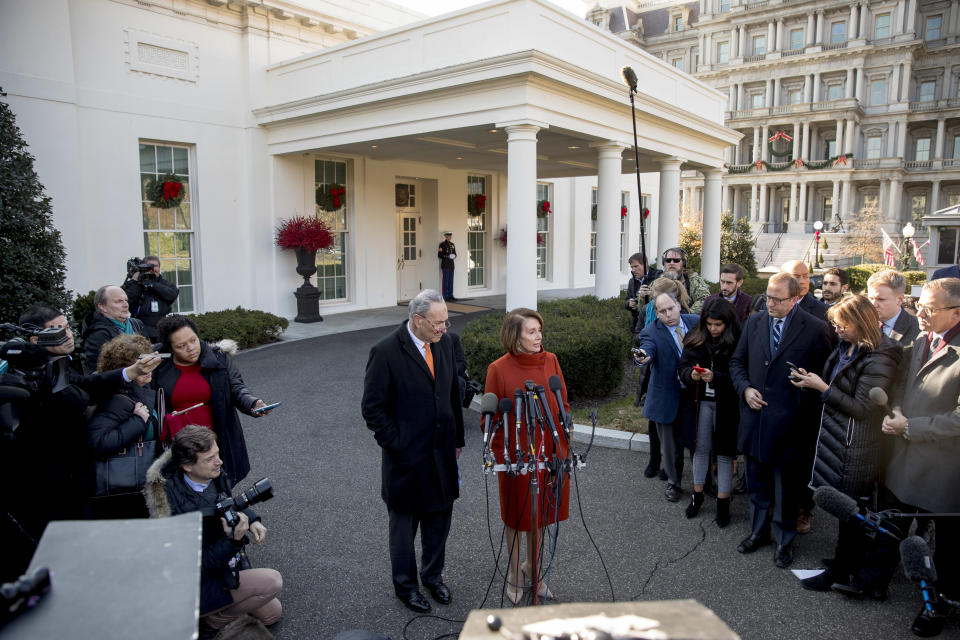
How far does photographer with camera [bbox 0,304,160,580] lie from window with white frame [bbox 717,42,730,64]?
73190mm

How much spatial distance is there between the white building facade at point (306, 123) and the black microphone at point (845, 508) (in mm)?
7596

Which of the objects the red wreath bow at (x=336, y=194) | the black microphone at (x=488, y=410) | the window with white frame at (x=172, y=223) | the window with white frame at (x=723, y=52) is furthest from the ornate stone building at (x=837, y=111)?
the black microphone at (x=488, y=410)

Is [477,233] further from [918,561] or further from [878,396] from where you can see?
[918,561]

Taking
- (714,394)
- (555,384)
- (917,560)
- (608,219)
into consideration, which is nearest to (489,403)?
(555,384)

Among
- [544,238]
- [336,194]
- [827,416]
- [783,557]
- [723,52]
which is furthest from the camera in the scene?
[723,52]

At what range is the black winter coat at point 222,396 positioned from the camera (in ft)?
12.7

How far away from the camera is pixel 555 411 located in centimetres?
380

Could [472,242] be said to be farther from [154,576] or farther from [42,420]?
[154,576]

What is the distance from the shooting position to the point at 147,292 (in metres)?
7.98

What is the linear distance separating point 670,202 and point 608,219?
361cm

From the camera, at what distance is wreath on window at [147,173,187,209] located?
12.6 m

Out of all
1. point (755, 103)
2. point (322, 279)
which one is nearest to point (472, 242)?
point (322, 279)

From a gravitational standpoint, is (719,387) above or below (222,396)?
below

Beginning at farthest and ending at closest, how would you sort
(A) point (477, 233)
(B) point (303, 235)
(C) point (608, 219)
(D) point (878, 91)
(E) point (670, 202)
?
(D) point (878, 91) → (A) point (477, 233) → (E) point (670, 202) → (B) point (303, 235) → (C) point (608, 219)
